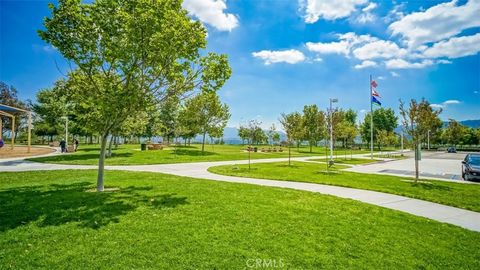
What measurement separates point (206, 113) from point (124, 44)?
2846 centimetres

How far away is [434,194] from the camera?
37.8ft

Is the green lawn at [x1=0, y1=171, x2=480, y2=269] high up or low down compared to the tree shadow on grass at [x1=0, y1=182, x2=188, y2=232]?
down

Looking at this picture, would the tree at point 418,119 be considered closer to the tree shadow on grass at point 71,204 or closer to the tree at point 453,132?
the tree shadow on grass at point 71,204

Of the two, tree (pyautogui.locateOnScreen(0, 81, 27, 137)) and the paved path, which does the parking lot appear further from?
tree (pyautogui.locateOnScreen(0, 81, 27, 137))

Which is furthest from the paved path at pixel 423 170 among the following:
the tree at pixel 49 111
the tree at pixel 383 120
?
the tree at pixel 383 120

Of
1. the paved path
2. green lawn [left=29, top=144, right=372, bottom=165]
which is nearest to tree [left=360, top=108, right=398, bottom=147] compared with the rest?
the paved path

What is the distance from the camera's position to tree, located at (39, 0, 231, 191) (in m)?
8.88

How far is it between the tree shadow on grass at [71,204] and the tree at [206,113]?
2670 centimetres

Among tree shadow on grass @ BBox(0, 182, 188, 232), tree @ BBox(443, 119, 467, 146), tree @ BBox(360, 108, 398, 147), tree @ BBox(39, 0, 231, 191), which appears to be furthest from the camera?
tree @ BBox(360, 108, 398, 147)

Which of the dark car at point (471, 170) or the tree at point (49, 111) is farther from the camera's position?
the tree at point (49, 111)

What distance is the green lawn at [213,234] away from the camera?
4.88 meters

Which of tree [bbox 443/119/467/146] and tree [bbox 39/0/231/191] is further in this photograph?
tree [bbox 443/119/467/146]

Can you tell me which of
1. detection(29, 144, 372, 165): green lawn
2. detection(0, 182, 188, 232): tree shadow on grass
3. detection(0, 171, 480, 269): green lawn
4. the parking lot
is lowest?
the parking lot

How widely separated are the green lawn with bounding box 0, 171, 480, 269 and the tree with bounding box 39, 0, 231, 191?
3393 millimetres
